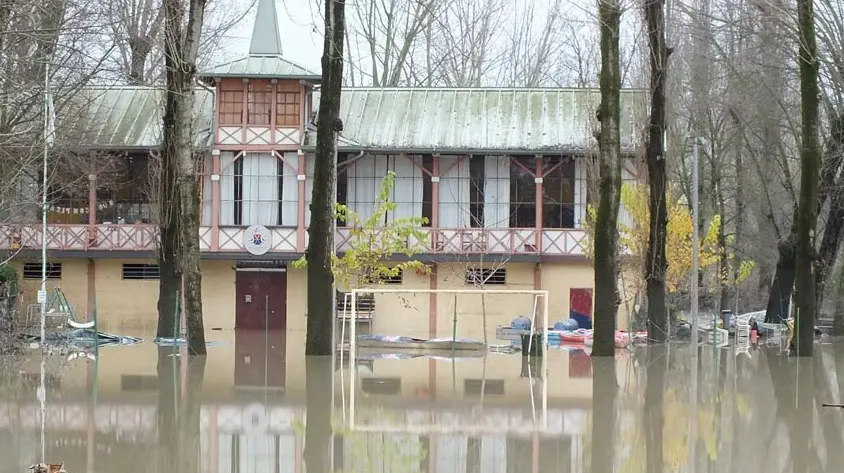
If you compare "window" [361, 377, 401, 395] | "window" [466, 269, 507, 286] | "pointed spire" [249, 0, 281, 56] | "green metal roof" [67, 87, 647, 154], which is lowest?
"window" [361, 377, 401, 395]

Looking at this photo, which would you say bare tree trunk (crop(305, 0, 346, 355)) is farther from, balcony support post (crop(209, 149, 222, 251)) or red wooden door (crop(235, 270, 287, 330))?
red wooden door (crop(235, 270, 287, 330))

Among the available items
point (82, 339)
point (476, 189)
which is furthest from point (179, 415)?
point (476, 189)

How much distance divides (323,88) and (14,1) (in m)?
9.18

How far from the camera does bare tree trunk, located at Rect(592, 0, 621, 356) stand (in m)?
22.8

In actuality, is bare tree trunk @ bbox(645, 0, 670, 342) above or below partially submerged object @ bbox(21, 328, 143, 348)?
above

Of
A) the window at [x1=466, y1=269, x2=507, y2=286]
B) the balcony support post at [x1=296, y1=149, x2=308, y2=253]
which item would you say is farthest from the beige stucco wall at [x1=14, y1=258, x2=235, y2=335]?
the window at [x1=466, y1=269, x2=507, y2=286]

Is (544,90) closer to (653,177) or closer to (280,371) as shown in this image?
(653,177)

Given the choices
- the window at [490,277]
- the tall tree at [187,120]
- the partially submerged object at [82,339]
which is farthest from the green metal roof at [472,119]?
the tall tree at [187,120]

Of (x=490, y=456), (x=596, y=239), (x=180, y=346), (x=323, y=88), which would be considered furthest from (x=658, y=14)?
(x=490, y=456)

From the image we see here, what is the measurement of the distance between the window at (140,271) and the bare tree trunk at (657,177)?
1754cm

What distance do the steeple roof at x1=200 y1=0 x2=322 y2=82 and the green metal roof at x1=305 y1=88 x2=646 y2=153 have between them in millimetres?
2197

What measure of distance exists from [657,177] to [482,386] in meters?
10.8

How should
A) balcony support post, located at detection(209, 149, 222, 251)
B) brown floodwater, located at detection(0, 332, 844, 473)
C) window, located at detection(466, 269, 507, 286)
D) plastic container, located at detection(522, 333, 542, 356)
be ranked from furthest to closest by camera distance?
1. window, located at detection(466, 269, 507, 286)
2. balcony support post, located at detection(209, 149, 222, 251)
3. plastic container, located at detection(522, 333, 542, 356)
4. brown floodwater, located at detection(0, 332, 844, 473)

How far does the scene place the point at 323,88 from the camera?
22234 millimetres
